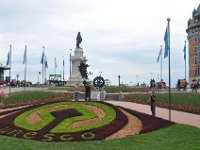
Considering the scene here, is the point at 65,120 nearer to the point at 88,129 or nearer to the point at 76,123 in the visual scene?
the point at 76,123

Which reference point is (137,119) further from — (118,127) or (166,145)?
(166,145)

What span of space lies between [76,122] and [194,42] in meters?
85.9

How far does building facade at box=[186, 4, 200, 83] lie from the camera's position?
96125 millimetres

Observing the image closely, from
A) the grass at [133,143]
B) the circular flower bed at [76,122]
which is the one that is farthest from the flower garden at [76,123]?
the grass at [133,143]

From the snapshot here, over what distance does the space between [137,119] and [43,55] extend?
147 feet

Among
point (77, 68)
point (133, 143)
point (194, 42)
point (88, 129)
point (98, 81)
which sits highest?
point (194, 42)

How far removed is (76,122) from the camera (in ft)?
58.2

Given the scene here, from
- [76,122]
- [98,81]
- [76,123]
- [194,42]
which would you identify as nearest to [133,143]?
[76,123]

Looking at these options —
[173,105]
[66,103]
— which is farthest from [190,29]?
[66,103]

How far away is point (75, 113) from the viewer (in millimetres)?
19375

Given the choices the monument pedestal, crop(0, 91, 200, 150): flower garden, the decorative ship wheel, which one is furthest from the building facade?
crop(0, 91, 200, 150): flower garden

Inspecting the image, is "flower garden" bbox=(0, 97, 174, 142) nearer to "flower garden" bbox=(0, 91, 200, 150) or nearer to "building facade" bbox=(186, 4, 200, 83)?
"flower garden" bbox=(0, 91, 200, 150)

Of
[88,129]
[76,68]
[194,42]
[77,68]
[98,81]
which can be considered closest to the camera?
[88,129]

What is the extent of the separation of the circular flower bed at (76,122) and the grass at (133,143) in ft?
2.28
